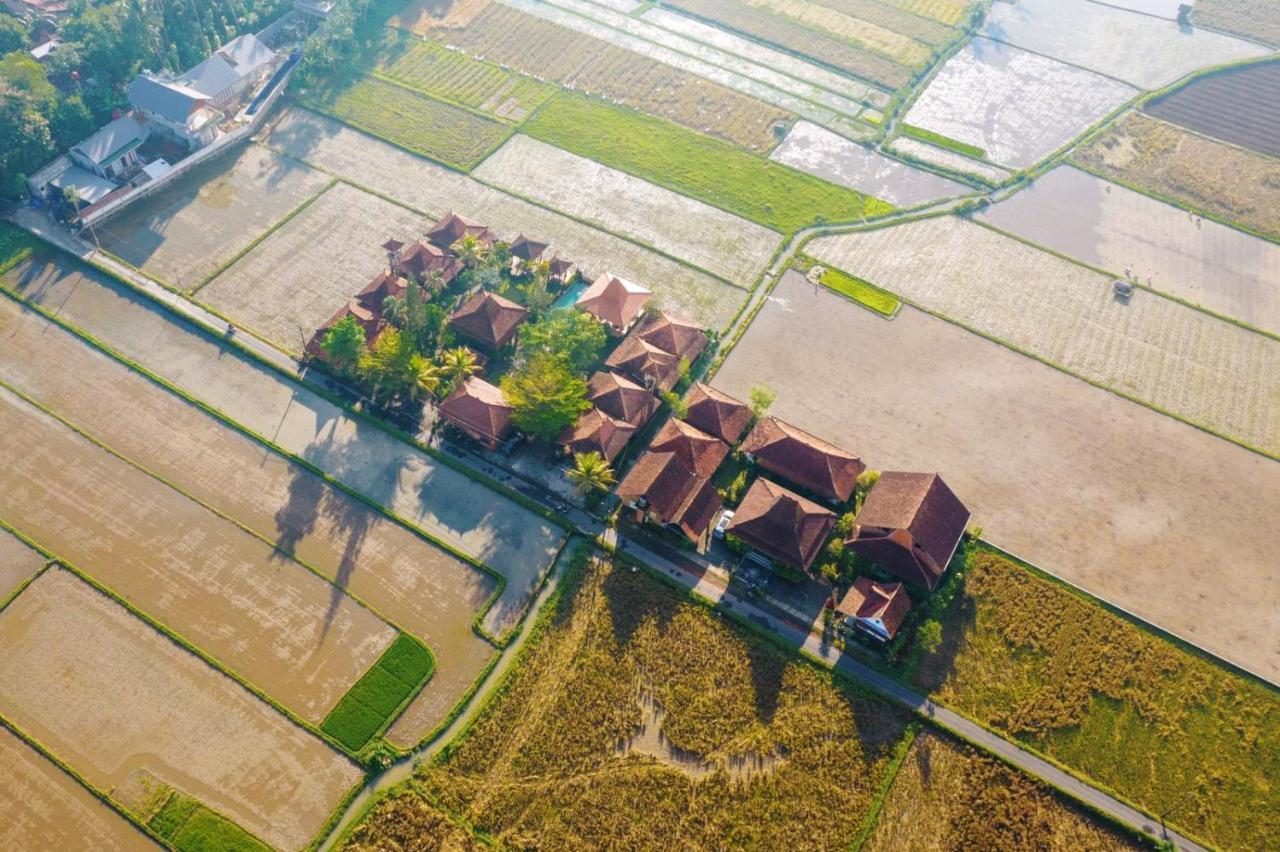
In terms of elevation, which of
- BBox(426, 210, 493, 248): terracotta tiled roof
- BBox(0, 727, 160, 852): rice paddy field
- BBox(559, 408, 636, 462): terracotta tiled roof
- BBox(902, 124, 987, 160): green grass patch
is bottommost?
BBox(0, 727, 160, 852): rice paddy field

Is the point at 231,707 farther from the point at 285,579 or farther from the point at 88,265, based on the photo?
the point at 88,265

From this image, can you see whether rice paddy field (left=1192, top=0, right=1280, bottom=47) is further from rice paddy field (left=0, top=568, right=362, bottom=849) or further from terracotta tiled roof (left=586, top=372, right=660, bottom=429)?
rice paddy field (left=0, top=568, right=362, bottom=849)

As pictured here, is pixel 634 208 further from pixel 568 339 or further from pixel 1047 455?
pixel 1047 455

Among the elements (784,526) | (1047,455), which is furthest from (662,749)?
(1047,455)

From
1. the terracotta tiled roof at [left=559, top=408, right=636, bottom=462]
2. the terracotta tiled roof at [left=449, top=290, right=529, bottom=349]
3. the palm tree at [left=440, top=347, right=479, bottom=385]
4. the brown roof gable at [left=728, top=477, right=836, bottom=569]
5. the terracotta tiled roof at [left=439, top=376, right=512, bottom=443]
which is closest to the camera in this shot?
the brown roof gable at [left=728, top=477, right=836, bottom=569]

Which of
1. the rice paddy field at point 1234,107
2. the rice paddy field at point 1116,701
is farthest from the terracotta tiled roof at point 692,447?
the rice paddy field at point 1234,107

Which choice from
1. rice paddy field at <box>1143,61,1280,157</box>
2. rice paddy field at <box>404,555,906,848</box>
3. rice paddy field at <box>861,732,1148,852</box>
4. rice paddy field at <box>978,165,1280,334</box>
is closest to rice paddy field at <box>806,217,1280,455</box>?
rice paddy field at <box>978,165,1280,334</box>

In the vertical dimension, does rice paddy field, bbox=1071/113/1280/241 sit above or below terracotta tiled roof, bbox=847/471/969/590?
below
